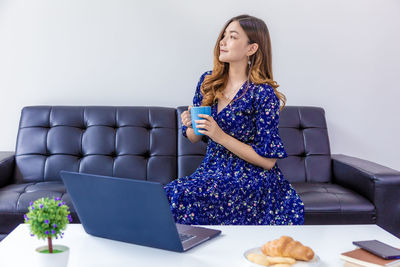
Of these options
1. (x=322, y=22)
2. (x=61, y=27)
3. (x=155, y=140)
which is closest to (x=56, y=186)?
(x=155, y=140)

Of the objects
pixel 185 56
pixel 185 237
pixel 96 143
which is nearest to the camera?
pixel 185 237

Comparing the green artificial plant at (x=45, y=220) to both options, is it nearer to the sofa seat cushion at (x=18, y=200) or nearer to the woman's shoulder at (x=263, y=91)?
the sofa seat cushion at (x=18, y=200)

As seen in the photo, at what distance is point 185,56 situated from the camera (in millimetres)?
2852

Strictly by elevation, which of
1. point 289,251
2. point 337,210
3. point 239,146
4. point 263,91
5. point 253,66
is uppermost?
point 253,66

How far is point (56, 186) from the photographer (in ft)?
7.52

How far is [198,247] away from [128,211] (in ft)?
A: 0.72

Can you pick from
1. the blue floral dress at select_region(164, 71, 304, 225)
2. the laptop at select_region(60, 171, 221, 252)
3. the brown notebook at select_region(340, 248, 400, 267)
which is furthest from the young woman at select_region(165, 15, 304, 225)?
the brown notebook at select_region(340, 248, 400, 267)

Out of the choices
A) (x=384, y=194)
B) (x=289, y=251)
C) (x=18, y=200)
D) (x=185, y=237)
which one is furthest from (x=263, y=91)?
(x=18, y=200)

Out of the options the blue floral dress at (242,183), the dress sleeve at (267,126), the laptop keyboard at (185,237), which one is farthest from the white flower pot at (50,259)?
the dress sleeve at (267,126)

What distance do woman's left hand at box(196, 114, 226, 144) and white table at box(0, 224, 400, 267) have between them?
481 mm

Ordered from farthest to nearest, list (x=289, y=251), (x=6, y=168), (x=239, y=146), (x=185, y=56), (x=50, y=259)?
(x=185, y=56) < (x=6, y=168) < (x=239, y=146) < (x=289, y=251) < (x=50, y=259)

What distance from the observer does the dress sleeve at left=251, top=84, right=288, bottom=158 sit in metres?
1.91

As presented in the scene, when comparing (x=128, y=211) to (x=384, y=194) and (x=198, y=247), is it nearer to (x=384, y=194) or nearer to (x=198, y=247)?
(x=198, y=247)

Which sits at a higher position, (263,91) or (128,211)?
(263,91)
